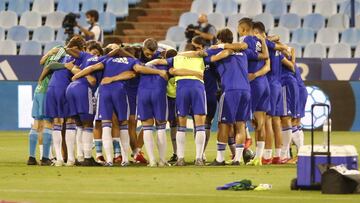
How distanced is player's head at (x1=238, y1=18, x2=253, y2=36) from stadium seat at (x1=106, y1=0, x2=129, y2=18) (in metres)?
15.1

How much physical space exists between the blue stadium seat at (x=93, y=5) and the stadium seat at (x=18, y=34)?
5.72 ft

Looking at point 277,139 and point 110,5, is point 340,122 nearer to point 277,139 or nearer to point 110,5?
point 110,5

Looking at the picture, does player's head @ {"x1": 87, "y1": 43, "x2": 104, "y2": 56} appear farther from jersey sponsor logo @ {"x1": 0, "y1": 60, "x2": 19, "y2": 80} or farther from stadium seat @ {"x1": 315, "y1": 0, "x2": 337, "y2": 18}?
stadium seat @ {"x1": 315, "y1": 0, "x2": 337, "y2": 18}

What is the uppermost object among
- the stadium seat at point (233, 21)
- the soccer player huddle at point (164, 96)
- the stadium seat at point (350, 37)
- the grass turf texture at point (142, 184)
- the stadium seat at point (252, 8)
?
the stadium seat at point (252, 8)

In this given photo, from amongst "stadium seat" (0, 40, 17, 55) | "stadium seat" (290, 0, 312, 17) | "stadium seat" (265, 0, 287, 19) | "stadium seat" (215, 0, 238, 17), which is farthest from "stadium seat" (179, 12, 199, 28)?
"stadium seat" (0, 40, 17, 55)

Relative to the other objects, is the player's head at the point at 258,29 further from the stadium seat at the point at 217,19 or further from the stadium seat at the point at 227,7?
the stadium seat at the point at 227,7

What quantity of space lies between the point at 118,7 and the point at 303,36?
506 centimetres

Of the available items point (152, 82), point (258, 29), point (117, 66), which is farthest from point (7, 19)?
point (258, 29)

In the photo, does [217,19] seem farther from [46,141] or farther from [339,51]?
[46,141]

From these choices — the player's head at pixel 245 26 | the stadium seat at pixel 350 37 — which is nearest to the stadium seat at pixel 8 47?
the stadium seat at pixel 350 37

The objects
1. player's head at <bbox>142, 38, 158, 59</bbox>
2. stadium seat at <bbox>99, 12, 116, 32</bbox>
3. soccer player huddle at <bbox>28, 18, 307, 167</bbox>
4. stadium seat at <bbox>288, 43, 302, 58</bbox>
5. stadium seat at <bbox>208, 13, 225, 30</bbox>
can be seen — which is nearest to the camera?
soccer player huddle at <bbox>28, 18, 307, 167</bbox>

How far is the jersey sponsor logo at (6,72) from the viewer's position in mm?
31109

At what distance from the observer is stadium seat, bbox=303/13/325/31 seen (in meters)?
33.3

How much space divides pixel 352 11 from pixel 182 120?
14359 mm
